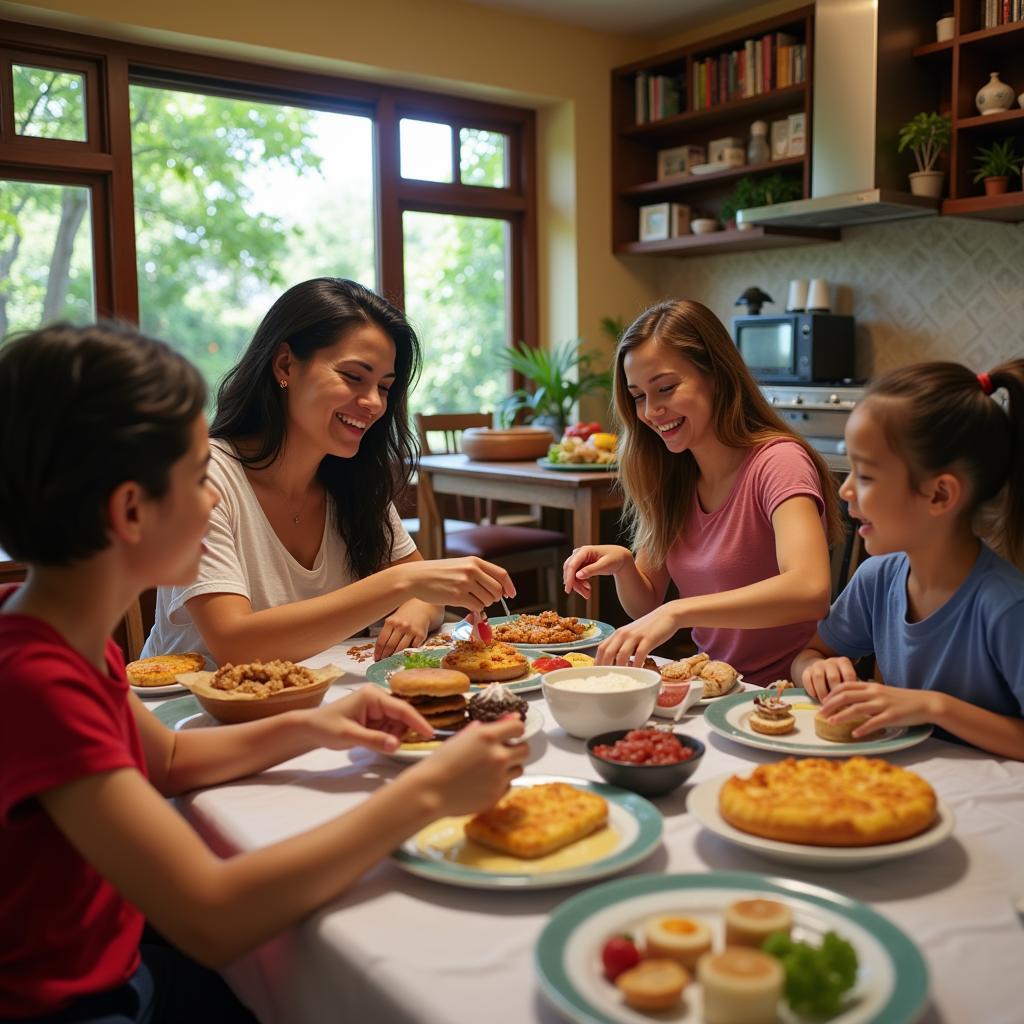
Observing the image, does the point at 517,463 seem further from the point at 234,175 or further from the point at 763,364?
the point at 234,175

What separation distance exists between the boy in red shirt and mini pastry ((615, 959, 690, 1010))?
26 centimetres

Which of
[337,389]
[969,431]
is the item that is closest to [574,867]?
[969,431]

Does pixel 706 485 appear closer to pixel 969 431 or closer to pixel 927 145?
pixel 969 431

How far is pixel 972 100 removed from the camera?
4.28 m

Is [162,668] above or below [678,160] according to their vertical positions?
below

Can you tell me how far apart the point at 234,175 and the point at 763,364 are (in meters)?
2.72

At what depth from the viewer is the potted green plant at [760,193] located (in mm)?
4852

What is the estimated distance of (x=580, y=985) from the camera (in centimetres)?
73

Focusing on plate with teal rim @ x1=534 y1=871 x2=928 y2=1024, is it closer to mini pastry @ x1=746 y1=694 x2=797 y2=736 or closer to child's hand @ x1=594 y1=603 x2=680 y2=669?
mini pastry @ x1=746 y1=694 x2=797 y2=736

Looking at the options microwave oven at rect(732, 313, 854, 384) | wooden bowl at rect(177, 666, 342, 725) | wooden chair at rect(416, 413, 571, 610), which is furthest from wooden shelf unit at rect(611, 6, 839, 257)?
wooden bowl at rect(177, 666, 342, 725)

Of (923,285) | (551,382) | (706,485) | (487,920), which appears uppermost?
(923,285)

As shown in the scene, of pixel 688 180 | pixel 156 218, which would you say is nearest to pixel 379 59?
pixel 156 218

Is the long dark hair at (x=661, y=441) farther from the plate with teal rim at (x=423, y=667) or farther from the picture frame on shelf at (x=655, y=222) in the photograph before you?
the picture frame on shelf at (x=655, y=222)

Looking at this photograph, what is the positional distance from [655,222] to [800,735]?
15.7 feet
